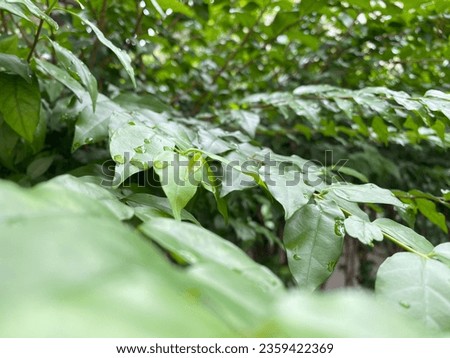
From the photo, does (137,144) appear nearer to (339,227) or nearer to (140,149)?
(140,149)

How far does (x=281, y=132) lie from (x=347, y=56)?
1.05 feet

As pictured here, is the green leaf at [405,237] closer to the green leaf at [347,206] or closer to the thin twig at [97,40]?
the green leaf at [347,206]

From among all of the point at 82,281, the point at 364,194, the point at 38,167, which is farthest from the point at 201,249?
the point at 38,167

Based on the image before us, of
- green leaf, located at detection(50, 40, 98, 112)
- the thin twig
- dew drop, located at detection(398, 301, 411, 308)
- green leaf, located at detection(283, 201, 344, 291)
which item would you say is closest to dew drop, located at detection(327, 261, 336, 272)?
green leaf, located at detection(283, 201, 344, 291)

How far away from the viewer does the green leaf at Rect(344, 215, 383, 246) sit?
455 millimetres

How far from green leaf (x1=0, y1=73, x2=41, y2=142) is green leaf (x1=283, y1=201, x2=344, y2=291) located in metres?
0.34

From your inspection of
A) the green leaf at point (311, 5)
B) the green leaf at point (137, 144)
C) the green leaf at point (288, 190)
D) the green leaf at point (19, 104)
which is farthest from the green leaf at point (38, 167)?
the green leaf at point (311, 5)

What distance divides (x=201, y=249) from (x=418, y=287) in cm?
19

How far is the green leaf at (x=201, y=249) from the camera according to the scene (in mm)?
258

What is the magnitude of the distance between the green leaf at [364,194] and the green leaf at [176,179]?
0.59ft

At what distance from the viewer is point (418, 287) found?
0.36 m

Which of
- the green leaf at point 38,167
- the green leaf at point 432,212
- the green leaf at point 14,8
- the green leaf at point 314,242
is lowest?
the green leaf at point 432,212

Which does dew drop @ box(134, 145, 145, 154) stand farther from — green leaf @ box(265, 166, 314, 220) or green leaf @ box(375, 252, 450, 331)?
green leaf @ box(375, 252, 450, 331)

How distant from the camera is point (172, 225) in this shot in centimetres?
27
